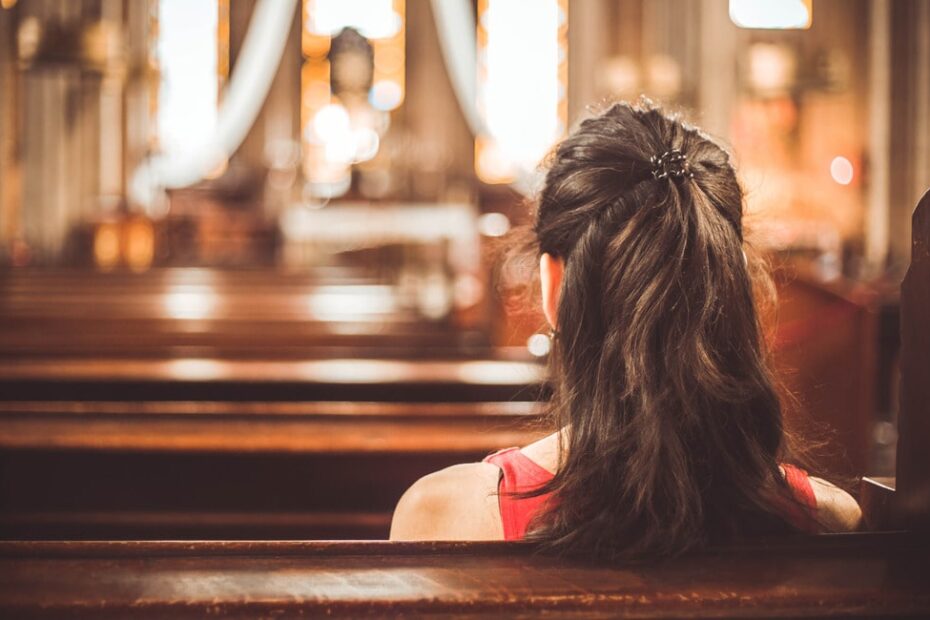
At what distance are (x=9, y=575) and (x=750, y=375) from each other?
667mm

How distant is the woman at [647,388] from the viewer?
2.74ft

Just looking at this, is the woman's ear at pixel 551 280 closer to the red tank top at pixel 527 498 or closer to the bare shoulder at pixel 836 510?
the red tank top at pixel 527 498

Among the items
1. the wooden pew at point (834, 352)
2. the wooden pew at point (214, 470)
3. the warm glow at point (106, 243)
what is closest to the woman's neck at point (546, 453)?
the wooden pew at point (214, 470)

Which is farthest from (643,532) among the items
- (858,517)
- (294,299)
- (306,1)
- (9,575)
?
(306,1)

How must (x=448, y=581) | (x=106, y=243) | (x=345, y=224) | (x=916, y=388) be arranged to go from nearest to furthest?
(x=448, y=581)
(x=916, y=388)
(x=106, y=243)
(x=345, y=224)

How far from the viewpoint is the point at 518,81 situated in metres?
11.4

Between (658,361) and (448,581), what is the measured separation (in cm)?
31

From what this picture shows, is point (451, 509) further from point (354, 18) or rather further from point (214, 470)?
point (354, 18)

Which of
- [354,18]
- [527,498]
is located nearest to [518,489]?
[527,498]

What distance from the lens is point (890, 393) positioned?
494cm

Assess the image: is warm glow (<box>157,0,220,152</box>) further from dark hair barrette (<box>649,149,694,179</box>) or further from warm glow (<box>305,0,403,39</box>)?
dark hair barrette (<box>649,149,694,179</box>)

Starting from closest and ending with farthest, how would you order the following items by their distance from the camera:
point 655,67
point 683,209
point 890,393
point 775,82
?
point 683,209, point 890,393, point 775,82, point 655,67

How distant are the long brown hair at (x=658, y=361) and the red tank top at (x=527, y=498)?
0.13 feet

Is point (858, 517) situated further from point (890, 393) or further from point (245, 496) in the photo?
point (890, 393)
